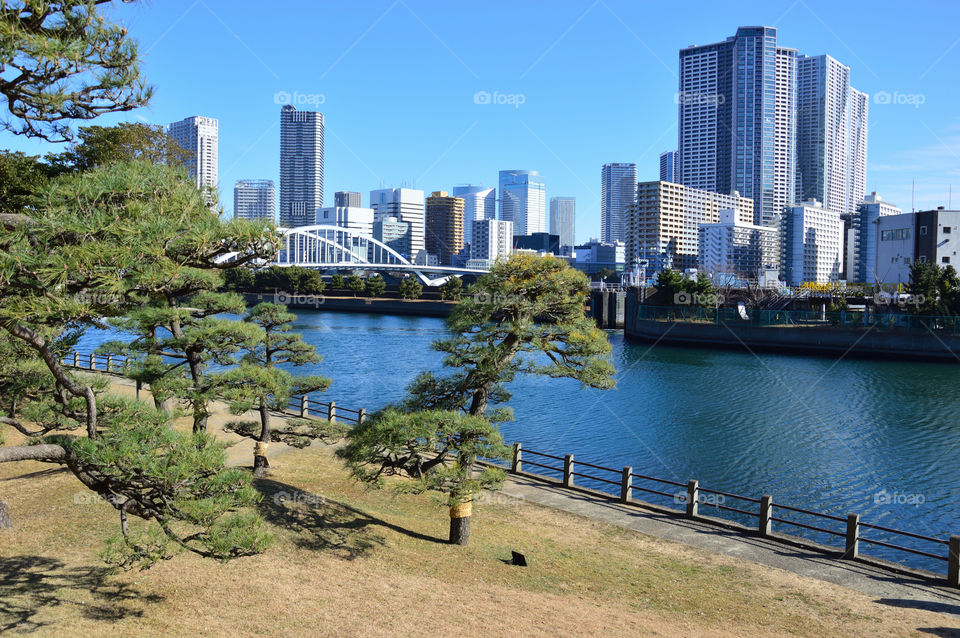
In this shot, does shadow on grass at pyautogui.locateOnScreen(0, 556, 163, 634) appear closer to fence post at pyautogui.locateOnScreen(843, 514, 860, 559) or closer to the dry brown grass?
the dry brown grass

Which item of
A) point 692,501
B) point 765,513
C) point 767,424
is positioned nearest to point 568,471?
point 692,501

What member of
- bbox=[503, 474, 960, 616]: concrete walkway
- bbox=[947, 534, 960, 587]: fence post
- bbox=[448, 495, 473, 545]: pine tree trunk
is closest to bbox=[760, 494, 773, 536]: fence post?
bbox=[503, 474, 960, 616]: concrete walkway

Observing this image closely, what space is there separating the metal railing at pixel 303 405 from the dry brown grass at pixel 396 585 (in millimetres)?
7251

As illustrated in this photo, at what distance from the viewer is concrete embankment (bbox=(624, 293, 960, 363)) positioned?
57.3m

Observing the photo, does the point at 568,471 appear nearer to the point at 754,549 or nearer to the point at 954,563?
the point at 754,549

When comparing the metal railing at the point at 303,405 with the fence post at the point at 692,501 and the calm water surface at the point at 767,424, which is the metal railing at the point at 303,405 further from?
the fence post at the point at 692,501

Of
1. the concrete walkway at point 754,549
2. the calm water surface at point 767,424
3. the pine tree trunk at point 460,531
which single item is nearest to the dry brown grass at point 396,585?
the pine tree trunk at point 460,531

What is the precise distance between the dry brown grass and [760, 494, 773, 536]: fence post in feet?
6.40

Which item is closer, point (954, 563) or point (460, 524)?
point (954, 563)

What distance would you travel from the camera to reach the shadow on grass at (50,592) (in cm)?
885

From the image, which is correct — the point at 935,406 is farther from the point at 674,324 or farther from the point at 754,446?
the point at 674,324

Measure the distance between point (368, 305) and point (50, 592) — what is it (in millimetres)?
106089

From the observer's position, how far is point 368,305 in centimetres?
11481

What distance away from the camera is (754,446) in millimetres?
29250
